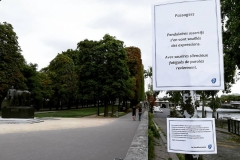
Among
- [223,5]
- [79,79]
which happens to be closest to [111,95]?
[79,79]

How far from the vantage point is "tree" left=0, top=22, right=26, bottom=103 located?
35656 mm

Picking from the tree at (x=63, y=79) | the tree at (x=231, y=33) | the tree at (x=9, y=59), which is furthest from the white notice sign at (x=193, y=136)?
the tree at (x=63, y=79)

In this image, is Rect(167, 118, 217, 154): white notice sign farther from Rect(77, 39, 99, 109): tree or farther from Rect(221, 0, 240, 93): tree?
Rect(77, 39, 99, 109): tree

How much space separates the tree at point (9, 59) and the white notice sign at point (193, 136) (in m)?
35.6

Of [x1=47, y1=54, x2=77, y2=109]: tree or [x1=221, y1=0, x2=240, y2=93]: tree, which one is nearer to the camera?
[x1=221, y1=0, x2=240, y2=93]: tree

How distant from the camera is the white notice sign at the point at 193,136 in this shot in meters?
2.59

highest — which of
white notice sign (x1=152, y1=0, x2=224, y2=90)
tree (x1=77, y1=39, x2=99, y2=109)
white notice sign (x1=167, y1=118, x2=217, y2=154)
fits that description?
tree (x1=77, y1=39, x2=99, y2=109)

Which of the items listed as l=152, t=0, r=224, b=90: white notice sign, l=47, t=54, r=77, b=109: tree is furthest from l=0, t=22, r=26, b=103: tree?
l=152, t=0, r=224, b=90: white notice sign

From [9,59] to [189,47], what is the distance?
37859 millimetres

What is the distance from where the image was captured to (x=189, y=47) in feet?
8.64

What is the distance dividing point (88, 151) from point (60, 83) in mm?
47223

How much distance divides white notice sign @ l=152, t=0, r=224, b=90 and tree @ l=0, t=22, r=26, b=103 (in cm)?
3554

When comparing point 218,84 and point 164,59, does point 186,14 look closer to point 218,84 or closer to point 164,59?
point 164,59

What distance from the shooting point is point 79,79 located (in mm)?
32156
